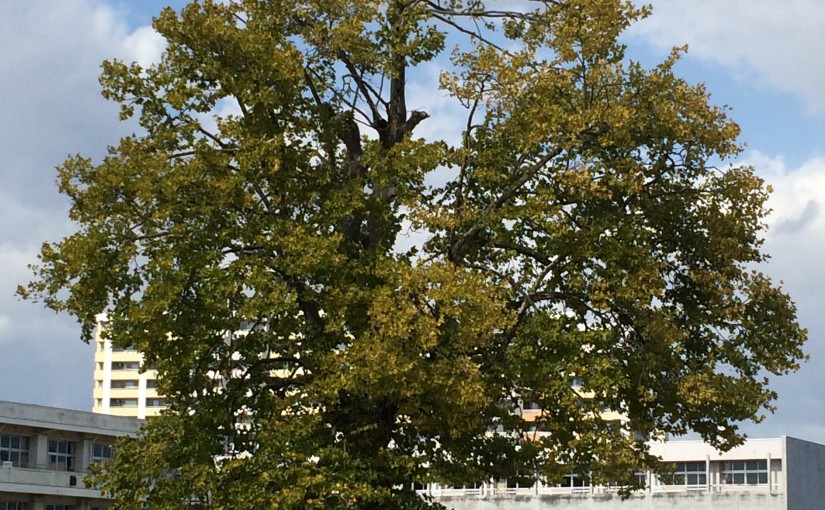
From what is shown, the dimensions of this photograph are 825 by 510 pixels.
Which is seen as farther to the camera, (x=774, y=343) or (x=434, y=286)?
(x=774, y=343)

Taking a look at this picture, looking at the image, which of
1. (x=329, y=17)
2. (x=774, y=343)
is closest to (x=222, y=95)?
(x=329, y=17)

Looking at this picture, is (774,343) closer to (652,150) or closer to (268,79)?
(652,150)

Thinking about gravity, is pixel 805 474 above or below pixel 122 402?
below

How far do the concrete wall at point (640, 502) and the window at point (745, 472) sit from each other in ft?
9.37

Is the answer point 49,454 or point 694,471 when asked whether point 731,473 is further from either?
point 49,454

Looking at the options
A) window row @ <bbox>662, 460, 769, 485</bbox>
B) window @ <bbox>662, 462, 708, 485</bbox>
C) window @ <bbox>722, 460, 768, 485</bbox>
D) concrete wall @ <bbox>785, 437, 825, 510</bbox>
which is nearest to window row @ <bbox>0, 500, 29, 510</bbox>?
window row @ <bbox>662, 460, 769, 485</bbox>

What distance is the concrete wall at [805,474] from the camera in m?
77.6

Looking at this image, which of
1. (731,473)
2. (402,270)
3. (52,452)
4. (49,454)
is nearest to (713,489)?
(731,473)

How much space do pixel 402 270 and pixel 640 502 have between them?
5625 centimetres

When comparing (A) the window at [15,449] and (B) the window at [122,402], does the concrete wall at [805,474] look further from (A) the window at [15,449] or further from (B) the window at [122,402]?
(B) the window at [122,402]

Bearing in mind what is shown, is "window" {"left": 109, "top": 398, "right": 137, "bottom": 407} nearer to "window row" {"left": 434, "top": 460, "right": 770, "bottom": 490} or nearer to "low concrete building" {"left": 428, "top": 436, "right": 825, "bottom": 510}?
"low concrete building" {"left": 428, "top": 436, "right": 825, "bottom": 510}

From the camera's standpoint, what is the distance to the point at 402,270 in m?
26.8

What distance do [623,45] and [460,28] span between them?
419 centimetres

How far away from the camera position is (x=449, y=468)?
92.1 feet
